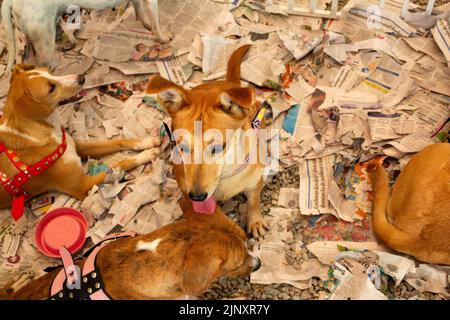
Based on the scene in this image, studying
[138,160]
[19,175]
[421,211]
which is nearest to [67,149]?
[19,175]

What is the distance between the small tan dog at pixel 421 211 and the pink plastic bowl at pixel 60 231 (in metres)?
1.65

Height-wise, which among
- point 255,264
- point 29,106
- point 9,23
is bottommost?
point 255,264

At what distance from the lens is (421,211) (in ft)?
7.22

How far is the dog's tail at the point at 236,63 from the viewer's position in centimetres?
230

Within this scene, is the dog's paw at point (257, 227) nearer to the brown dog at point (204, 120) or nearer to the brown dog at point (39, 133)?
the brown dog at point (204, 120)

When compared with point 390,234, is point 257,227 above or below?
below

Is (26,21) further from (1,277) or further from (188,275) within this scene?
(188,275)

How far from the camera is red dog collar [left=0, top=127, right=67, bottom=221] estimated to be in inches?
102

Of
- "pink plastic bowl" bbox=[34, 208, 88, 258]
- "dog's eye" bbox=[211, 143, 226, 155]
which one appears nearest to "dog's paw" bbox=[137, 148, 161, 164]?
"pink plastic bowl" bbox=[34, 208, 88, 258]

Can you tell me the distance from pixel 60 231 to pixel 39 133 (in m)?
0.58

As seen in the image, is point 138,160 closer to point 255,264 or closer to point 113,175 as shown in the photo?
point 113,175

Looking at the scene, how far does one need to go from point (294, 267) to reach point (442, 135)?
1.26 metres

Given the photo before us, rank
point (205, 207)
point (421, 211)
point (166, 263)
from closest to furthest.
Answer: point (166, 263) → point (421, 211) → point (205, 207)
